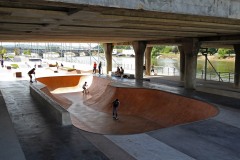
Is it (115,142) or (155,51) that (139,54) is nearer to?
(115,142)

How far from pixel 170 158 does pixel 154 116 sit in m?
9.85

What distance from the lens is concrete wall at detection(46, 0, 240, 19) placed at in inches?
291

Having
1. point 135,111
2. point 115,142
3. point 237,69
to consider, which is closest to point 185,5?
point 115,142

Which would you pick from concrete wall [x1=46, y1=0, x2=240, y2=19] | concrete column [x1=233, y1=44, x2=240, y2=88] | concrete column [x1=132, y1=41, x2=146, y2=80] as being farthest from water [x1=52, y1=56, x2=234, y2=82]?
concrete wall [x1=46, y1=0, x2=240, y2=19]

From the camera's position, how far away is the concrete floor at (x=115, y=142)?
28.5 feet

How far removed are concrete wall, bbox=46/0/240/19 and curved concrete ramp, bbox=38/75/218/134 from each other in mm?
7115

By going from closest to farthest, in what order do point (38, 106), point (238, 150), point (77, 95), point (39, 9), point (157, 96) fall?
point (39, 9) < point (238, 150) < point (38, 106) < point (157, 96) < point (77, 95)

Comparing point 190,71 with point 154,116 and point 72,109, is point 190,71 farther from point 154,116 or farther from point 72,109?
point 72,109

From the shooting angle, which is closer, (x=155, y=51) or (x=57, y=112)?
(x=57, y=112)

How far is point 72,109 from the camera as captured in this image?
21.9m

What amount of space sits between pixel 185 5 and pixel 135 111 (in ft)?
41.7

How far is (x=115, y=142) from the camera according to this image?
1002cm

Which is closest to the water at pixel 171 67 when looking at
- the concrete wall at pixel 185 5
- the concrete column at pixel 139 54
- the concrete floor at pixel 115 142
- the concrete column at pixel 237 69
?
the concrete column at pixel 237 69

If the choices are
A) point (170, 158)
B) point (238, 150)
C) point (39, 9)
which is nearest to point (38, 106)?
point (39, 9)
